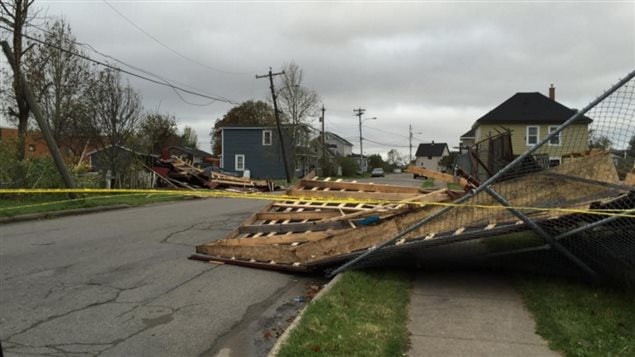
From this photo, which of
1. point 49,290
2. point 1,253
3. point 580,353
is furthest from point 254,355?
point 1,253

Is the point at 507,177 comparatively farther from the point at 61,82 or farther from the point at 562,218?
the point at 61,82

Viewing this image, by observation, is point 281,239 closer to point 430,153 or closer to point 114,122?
point 114,122

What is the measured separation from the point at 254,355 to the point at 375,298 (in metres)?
1.95

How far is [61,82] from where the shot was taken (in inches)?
1414

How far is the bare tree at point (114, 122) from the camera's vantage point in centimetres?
2400

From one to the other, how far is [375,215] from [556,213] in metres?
2.40

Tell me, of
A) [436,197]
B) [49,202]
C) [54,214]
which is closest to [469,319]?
[436,197]

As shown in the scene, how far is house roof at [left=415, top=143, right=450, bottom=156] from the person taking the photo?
13112 cm

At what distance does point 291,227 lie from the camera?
8867 mm

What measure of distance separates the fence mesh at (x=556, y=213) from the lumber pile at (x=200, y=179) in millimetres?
24104

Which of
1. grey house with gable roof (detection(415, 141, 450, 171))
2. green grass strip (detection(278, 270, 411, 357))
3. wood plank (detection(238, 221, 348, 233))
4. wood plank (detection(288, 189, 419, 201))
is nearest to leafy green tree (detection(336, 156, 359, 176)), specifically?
grey house with gable roof (detection(415, 141, 450, 171))

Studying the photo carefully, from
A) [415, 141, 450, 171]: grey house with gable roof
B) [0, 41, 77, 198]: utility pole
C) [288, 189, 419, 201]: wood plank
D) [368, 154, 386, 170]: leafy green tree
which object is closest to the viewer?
[288, 189, 419, 201]: wood plank

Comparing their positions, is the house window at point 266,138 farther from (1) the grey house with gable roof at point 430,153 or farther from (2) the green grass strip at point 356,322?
(1) the grey house with gable roof at point 430,153

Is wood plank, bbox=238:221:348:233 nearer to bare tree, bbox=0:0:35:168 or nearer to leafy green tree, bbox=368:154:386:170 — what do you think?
bare tree, bbox=0:0:35:168
